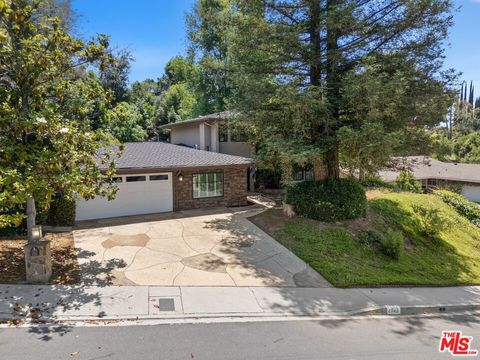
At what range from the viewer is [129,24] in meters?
20.6

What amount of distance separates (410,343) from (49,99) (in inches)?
390

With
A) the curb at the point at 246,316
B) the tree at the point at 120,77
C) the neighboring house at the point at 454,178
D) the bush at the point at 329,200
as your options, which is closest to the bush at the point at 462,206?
the neighboring house at the point at 454,178

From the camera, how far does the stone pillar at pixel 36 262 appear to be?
779cm

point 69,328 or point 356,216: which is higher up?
point 356,216

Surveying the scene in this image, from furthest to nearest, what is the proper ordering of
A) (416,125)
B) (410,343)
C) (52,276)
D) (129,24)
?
1. (129,24)
2. (416,125)
3. (52,276)
4. (410,343)

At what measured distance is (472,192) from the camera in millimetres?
30297

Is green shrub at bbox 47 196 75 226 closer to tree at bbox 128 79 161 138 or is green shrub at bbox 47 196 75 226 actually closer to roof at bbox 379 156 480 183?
tree at bbox 128 79 161 138

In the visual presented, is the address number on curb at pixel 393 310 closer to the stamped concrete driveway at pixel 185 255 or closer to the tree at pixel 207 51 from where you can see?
the stamped concrete driveway at pixel 185 255

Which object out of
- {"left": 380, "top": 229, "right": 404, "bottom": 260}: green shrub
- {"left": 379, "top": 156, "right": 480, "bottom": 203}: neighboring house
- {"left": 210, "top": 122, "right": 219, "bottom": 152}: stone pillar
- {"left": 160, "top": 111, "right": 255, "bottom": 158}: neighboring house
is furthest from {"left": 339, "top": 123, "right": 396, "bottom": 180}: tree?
{"left": 379, "top": 156, "right": 480, "bottom": 203}: neighboring house

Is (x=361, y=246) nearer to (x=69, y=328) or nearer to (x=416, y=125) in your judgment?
(x=416, y=125)

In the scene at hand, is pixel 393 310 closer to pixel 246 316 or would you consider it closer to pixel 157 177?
pixel 246 316

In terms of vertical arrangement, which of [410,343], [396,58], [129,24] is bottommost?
[410,343]

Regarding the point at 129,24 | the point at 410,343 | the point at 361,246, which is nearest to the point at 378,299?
the point at 410,343

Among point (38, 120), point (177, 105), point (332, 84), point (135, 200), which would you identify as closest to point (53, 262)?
point (38, 120)
